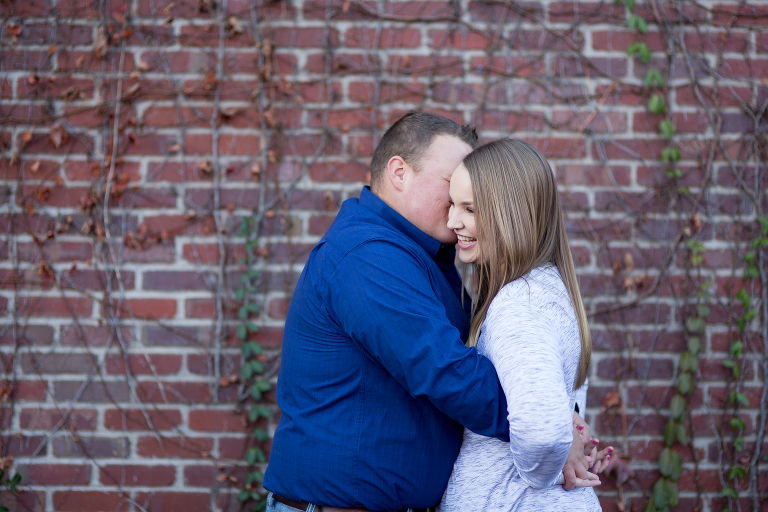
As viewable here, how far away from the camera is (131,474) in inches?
94.0

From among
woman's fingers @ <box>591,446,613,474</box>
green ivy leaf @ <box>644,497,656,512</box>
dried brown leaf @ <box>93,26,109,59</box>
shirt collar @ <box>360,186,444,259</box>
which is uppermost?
dried brown leaf @ <box>93,26,109,59</box>

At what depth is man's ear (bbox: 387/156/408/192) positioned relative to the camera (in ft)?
5.82

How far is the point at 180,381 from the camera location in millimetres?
2393

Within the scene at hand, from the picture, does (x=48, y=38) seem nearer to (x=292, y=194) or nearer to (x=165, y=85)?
(x=165, y=85)

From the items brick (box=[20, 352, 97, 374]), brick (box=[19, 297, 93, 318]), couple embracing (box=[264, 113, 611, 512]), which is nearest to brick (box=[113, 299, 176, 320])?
brick (box=[19, 297, 93, 318])

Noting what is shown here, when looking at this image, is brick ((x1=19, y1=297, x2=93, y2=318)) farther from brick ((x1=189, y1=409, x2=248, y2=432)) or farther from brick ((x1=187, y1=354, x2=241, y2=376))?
brick ((x1=189, y1=409, x2=248, y2=432))

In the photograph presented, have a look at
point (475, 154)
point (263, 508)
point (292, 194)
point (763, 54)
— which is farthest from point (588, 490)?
point (763, 54)

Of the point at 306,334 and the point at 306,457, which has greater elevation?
the point at 306,334

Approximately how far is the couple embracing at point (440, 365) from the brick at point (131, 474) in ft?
3.56

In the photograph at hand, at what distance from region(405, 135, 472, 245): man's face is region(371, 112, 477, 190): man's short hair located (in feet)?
0.10

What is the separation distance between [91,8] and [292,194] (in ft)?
4.09

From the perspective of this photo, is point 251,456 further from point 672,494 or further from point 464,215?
point 672,494

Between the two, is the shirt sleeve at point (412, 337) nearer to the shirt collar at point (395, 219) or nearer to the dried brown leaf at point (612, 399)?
the shirt collar at point (395, 219)

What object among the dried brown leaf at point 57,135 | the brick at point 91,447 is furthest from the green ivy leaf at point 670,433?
the dried brown leaf at point 57,135
